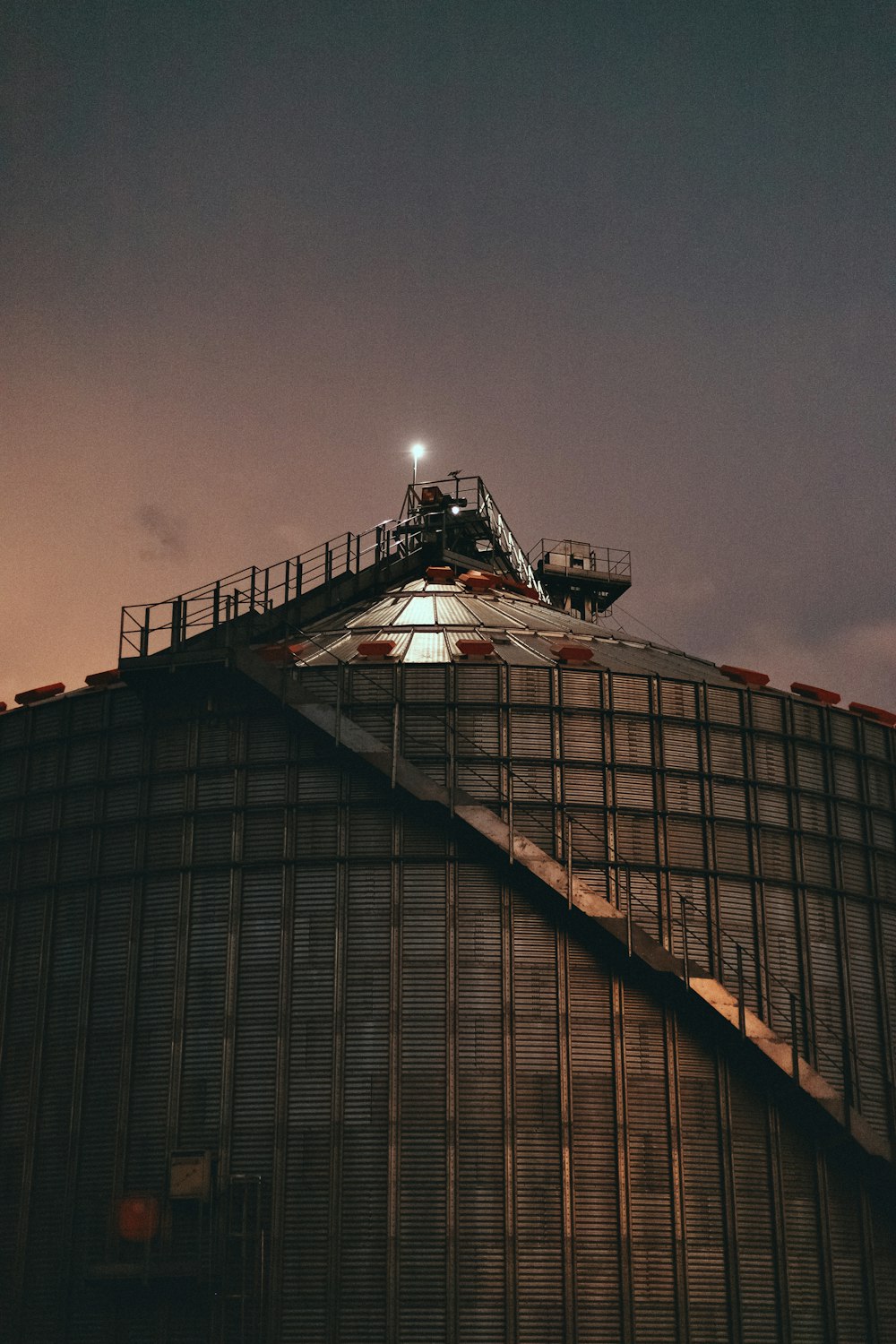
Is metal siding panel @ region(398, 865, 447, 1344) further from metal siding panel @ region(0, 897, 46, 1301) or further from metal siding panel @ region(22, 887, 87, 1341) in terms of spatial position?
metal siding panel @ region(0, 897, 46, 1301)

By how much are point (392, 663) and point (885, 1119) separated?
17926 millimetres

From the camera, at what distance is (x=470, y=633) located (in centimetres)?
5281

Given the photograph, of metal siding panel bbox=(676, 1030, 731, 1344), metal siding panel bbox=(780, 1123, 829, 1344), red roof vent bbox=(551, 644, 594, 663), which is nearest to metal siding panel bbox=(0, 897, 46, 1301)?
red roof vent bbox=(551, 644, 594, 663)

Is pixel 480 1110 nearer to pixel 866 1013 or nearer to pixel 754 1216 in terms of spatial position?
pixel 754 1216

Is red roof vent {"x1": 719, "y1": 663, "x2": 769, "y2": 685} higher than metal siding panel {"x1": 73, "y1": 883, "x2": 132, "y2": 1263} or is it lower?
higher

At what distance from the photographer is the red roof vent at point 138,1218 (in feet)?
142

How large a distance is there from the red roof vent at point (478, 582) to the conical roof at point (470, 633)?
0.19 metres

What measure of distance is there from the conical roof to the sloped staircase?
13.0ft

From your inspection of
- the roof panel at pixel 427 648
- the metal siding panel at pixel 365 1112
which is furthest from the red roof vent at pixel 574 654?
the metal siding panel at pixel 365 1112

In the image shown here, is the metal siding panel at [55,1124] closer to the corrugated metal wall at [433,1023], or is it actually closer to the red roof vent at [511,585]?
the corrugated metal wall at [433,1023]

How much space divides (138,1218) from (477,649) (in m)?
17.3

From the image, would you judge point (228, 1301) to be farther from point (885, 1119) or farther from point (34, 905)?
point (885, 1119)

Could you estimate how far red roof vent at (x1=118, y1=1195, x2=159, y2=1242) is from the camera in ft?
142

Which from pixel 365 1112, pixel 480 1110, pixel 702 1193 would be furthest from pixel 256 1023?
pixel 702 1193
